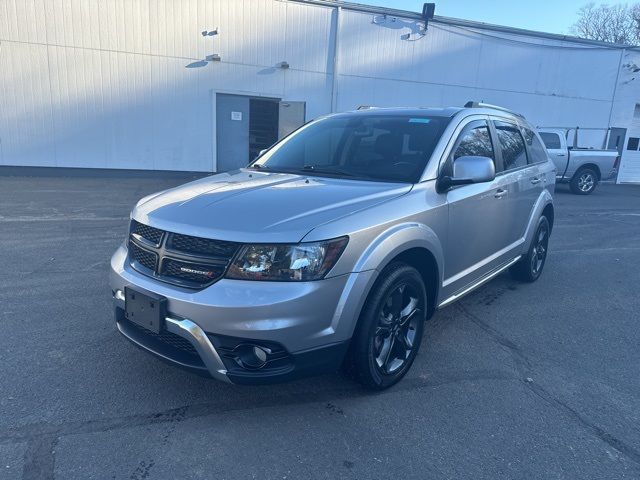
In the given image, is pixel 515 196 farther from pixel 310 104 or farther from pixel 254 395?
pixel 310 104

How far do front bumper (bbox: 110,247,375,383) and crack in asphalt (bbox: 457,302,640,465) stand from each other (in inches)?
59.3

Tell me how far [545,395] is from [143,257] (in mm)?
2769

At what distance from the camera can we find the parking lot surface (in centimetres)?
244

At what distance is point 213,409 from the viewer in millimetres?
2869

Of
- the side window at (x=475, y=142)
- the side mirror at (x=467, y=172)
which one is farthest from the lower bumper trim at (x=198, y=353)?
the side window at (x=475, y=142)

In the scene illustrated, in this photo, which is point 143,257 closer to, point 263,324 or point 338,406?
point 263,324

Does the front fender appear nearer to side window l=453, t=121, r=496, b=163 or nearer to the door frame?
side window l=453, t=121, r=496, b=163

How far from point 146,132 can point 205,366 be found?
13137 millimetres

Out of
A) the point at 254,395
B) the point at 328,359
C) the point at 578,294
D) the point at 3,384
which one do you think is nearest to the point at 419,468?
the point at 328,359

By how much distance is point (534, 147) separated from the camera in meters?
5.42

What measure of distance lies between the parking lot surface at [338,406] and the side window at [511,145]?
4.73 ft

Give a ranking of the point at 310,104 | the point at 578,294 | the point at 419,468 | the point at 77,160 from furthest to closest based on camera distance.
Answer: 1. the point at 310,104
2. the point at 77,160
3. the point at 578,294
4. the point at 419,468

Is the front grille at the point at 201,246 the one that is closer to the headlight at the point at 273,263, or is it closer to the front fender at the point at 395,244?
the headlight at the point at 273,263

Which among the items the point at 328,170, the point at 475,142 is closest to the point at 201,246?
the point at 328,170
